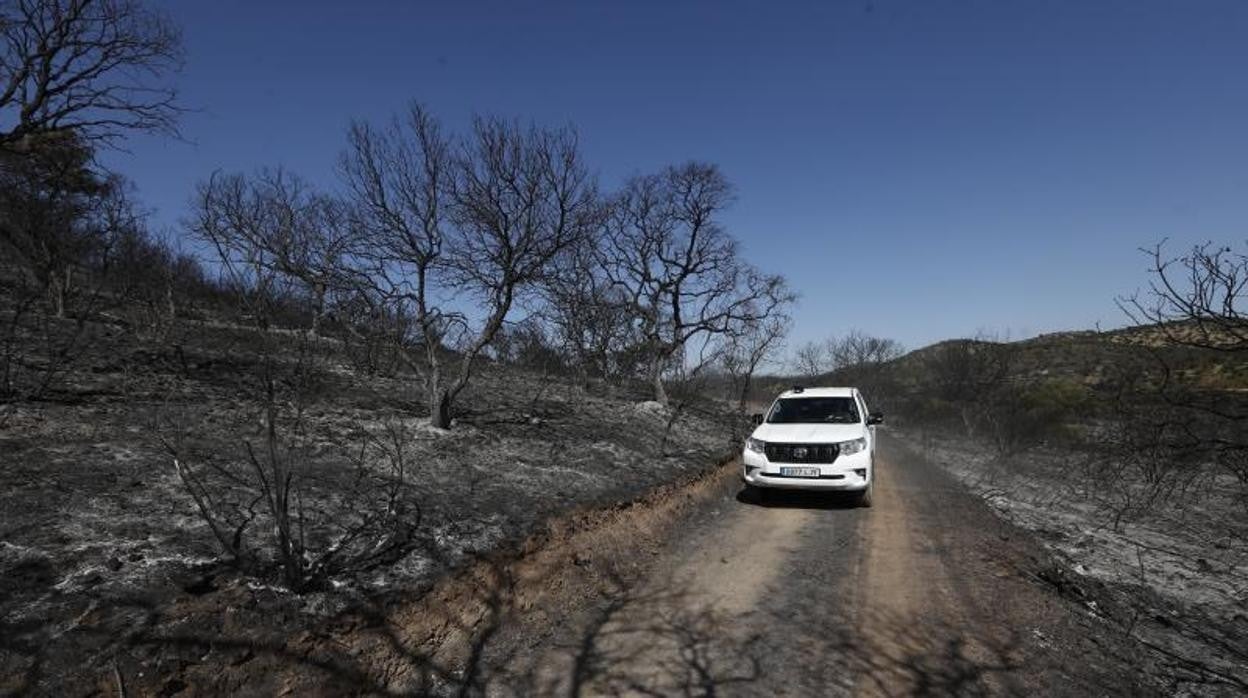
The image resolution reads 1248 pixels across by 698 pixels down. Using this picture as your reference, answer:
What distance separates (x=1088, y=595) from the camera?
6.25 meters

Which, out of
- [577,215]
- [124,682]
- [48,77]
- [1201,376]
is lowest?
[124,682]

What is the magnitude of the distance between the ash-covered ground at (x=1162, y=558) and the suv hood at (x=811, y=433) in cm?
294

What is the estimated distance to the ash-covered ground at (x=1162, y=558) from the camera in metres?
5.21

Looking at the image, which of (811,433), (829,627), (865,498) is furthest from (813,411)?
(829,627)

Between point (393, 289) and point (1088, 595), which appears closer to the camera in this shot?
point (1088, 595)

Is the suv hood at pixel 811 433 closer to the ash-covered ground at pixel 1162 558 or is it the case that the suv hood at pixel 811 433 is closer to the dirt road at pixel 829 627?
the dirt road at pixel 829 627

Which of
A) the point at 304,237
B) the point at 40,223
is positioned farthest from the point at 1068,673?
the point at 40,223

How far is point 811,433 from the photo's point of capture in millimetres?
10250

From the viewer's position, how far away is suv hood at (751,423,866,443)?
9969 millimetres

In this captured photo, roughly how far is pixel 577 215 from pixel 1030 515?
10.1 meters

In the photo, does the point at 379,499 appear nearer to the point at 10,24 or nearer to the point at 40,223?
the point at 10,24

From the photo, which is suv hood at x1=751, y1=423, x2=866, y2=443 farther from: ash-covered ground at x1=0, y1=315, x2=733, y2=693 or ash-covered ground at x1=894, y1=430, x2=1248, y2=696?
ash-covered ground at x1=894, y1=430, x2=1248, y2=696

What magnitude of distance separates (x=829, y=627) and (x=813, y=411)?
6564 millimetres

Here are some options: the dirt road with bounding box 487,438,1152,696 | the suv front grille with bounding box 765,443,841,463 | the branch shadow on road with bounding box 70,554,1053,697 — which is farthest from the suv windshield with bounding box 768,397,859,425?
the branch shadow on road with bounding box 70,554,1053,697
